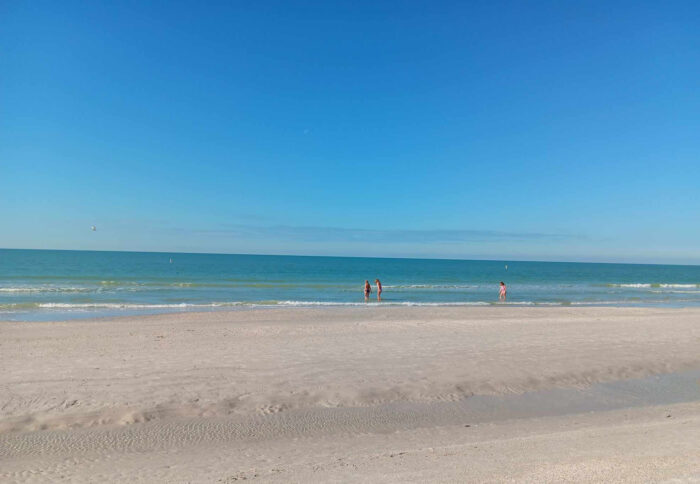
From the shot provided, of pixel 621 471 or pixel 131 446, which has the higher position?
pixel 621 471

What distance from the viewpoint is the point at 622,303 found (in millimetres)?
33000

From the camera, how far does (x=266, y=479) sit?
195 inches

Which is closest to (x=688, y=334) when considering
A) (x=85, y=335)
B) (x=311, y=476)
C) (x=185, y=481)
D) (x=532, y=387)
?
(x=532, y=387)

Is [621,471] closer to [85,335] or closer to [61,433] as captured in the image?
[61,433]

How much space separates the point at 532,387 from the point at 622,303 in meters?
28.0

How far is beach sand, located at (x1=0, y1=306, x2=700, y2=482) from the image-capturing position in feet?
17.3

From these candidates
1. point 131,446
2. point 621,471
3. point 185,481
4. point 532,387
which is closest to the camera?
point 621,471

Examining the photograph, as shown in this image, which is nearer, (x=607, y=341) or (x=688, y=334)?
(x=607, y=341)

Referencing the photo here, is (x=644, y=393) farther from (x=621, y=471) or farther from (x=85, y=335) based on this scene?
(x=85, y=335)

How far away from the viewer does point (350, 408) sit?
25.8 feet

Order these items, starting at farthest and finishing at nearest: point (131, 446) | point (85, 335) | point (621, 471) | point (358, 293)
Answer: point (358, 293), point (85, 335), point (131, 446), point (621, 471)

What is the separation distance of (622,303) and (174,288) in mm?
32959

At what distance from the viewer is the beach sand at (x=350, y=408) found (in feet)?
17.3

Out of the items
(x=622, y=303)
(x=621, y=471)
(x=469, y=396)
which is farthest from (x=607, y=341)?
(x=622, y=303)
